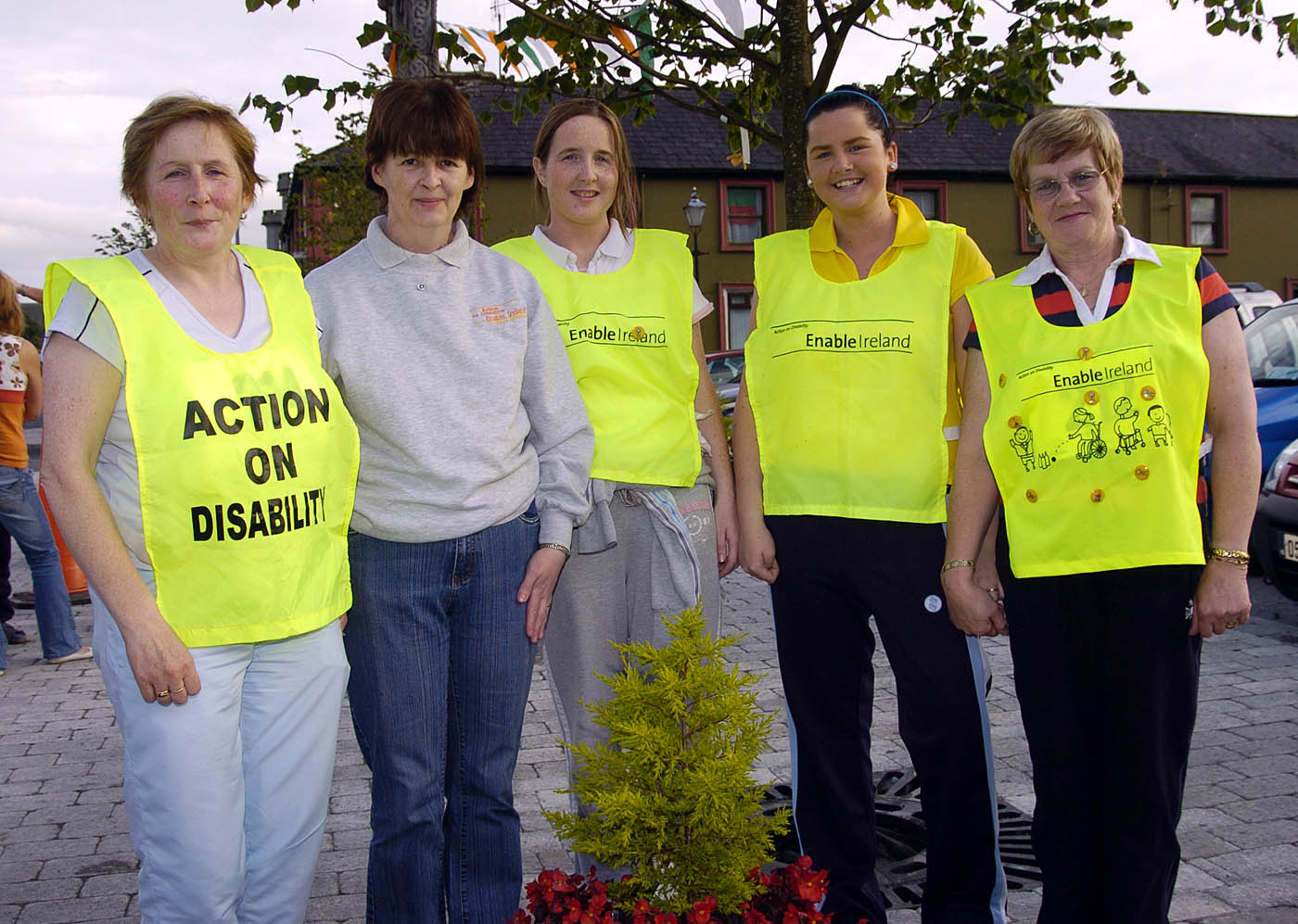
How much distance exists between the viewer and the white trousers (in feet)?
7.33

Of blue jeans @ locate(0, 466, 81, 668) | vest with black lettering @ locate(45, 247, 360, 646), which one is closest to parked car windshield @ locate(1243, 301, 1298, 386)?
vest with black lettering @ locate(45, 247, 360, 646)

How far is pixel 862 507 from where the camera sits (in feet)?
9.50

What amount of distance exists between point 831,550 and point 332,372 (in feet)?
4.58

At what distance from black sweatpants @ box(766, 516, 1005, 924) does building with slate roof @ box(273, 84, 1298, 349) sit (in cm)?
2200

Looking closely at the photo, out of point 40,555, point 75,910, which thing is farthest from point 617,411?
point 40,555

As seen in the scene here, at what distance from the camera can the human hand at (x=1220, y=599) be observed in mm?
2439

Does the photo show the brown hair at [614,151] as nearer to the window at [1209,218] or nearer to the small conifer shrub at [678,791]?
the small conifer shrub at [678,791]

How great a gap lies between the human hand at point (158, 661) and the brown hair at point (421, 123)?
4.13ft

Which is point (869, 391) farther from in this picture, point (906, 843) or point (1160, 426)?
point (906, 843)

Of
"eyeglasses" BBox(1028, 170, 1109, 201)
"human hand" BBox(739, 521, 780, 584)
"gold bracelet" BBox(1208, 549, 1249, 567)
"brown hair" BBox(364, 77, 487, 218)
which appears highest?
"brown hair" BBox(364, 77, 487, 218)

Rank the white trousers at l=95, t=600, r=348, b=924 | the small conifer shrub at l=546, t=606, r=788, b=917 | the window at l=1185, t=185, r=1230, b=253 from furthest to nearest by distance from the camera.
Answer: the window at l=1185, t=185, r=1230, b=253
the white trousers at l=95, t=600, r=348, b=924
the small conifer shrub at l=546, t=606, r=788, b=917

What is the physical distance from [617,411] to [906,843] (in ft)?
5.99

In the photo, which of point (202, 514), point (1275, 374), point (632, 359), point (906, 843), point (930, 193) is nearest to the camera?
point (202, 514)

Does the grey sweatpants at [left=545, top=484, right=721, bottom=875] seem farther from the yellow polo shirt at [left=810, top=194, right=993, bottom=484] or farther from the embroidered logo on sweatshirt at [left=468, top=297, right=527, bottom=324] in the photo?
the yellow polo shirt at [left=810, top=194, right=993, bottom=484]
